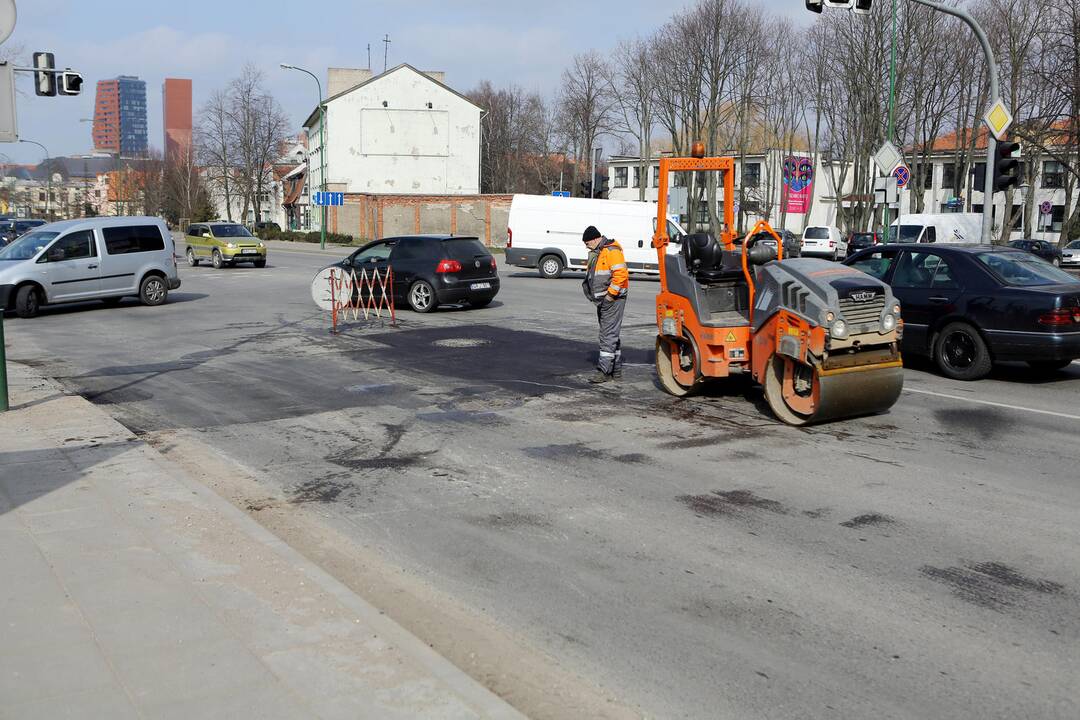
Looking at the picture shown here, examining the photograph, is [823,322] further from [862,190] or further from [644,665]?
[862,190]

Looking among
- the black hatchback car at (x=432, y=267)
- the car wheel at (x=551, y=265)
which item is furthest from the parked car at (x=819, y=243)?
the black hatchback car at (x=432, y=267)

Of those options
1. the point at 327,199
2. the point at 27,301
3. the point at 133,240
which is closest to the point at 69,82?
the point at 133,240

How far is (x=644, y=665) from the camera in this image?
4.19 metres

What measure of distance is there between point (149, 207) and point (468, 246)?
281 ft

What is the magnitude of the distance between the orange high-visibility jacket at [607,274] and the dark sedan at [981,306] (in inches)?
151

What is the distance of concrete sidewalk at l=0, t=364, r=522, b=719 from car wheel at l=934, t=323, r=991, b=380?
8.90 m

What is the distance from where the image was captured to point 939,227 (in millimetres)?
39094

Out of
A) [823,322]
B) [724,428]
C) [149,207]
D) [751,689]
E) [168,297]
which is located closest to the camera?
[751,689]

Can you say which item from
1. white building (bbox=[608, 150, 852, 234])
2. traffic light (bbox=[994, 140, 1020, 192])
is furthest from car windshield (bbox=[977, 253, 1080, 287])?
white building (bbox=[608, 150, 852, 234])

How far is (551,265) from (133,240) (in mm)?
13189

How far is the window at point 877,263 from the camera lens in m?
12.6

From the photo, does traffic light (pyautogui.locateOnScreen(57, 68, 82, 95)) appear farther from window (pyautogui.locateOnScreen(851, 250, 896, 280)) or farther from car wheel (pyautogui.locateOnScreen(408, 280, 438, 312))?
window (pyautogui.locateOnScreen(851, 250, 896, 280))

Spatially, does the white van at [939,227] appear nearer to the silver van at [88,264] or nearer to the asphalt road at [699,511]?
the asphalt road at [699,511]

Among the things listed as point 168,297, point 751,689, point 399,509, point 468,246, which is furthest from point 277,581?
point 168,297
